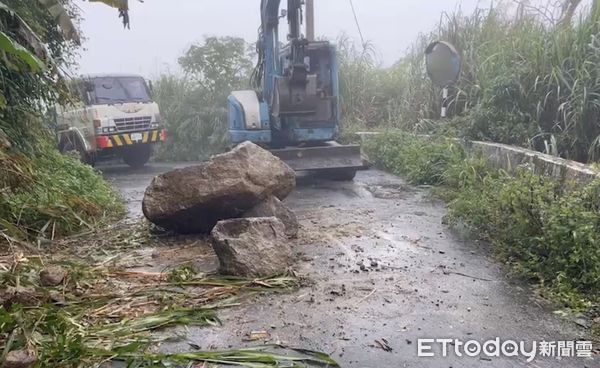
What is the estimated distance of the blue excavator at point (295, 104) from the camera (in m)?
8.11

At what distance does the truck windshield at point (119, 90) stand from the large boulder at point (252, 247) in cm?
795

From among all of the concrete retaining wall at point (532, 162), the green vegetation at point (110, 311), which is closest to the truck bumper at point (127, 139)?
the concrete retaining wall at point (532, 162)

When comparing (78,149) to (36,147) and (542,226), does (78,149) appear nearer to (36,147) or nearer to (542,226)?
(36,147)

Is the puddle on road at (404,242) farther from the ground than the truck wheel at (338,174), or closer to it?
closer to it

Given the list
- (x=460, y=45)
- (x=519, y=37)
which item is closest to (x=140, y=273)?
(x=519, y=37)

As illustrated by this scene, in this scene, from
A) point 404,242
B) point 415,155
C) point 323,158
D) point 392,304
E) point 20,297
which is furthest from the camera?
point 415,155

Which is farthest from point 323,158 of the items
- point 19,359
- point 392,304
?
→ point 19,359

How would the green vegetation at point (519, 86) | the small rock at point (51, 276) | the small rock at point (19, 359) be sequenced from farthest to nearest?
the green vegetation at point (519, 86)
the small rock at point (51, 276)
the small rock at point (19, 359)

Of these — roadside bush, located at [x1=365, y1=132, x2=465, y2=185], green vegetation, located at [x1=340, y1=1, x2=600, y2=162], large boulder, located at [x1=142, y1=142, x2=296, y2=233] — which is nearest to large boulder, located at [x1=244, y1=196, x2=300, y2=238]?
large boulder, located at [x1=142, y1=142, x2=296, y2=233]

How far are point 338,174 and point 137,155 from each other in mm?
5974

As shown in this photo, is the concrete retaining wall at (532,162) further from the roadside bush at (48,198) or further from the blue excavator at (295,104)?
the roadside bush at (48,198)

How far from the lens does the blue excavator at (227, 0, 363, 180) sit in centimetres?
811

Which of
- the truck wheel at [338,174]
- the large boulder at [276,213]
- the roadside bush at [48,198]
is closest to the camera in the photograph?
the roadside bush at [48,198]

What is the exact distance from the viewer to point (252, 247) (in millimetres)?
4027
